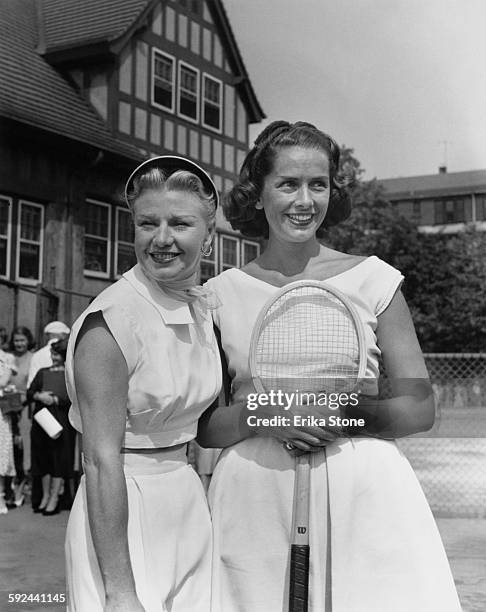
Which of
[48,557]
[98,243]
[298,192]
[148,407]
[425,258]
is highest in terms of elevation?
[98,243]

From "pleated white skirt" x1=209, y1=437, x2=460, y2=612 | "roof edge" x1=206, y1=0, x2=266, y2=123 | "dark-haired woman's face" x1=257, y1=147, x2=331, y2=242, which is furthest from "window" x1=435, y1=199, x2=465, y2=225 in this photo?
"pleated white skirt" x1=209, y1=437, x2=460, y2=612

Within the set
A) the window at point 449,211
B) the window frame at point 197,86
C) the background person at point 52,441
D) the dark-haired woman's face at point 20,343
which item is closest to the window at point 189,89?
the window frame at point 197,86

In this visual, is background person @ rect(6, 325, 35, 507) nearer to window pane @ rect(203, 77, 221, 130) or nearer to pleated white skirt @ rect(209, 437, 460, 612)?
window pane @ rect(203, 77, 221, 130)

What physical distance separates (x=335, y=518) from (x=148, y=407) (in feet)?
1.58

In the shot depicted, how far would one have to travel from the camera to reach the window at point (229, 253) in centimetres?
262

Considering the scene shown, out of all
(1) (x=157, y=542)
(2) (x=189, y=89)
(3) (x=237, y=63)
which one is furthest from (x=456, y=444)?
(1) (x=157, y=542)

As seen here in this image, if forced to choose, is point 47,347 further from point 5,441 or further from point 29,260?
point 29,260

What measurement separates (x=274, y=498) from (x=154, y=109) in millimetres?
1938

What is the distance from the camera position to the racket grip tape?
1629mm

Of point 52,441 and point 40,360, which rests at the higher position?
point 40,360

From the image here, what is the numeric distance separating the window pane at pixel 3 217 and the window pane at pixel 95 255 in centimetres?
42

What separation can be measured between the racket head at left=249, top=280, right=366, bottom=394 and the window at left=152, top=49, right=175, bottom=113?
5.30ft

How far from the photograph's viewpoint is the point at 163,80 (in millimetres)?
3141

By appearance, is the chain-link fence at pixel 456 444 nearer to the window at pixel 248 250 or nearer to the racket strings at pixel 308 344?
the window at pixel 248 250
